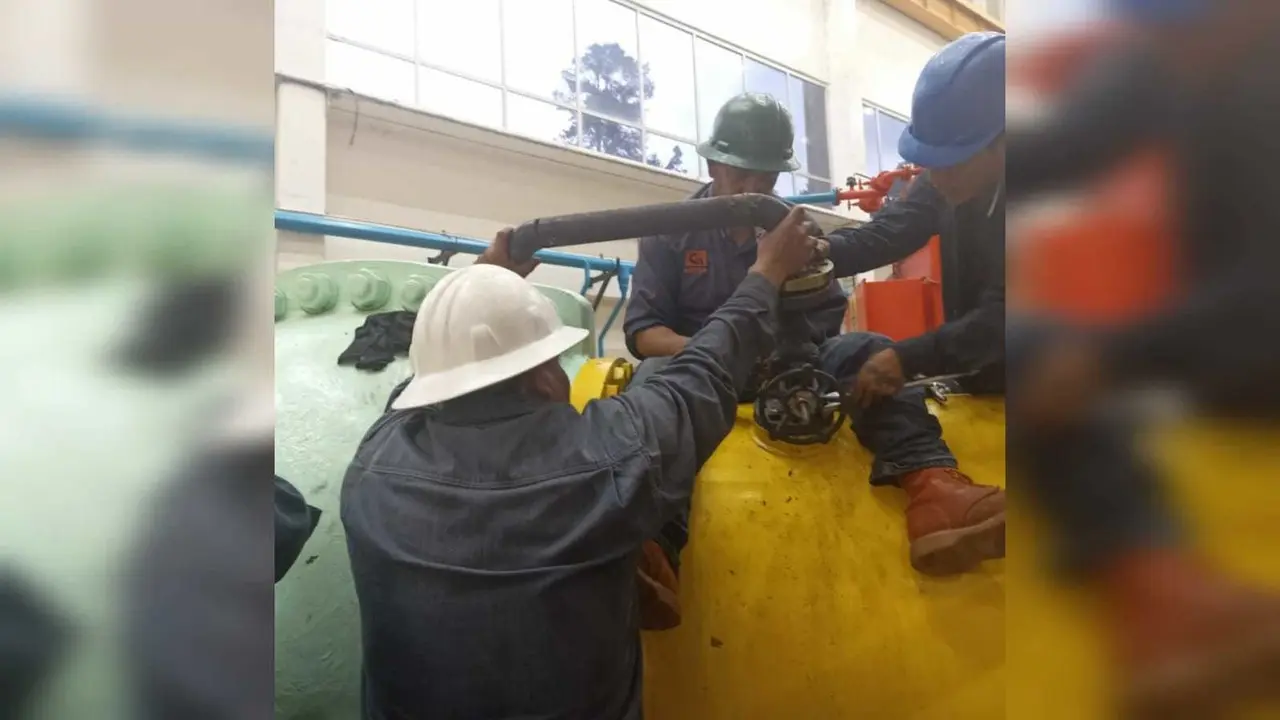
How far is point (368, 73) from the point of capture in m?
3.00

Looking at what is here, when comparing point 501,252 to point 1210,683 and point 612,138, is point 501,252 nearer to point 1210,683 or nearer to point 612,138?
point 1210,683

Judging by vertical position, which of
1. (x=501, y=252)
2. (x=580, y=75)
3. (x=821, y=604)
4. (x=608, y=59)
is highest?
(x=608, y=59)

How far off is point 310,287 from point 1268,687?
1561 millimetres

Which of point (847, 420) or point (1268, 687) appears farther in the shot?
point (847, 420)

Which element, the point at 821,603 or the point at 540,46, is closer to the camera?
the point at 821,603

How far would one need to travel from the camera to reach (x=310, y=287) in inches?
61.4

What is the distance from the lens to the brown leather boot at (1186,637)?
0.85ft

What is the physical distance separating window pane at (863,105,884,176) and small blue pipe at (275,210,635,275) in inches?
100.0

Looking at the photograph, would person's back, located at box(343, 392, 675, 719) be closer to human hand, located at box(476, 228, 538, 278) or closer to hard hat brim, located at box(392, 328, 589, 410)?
hard hat brim, located at box(392, 328, 589, 410)

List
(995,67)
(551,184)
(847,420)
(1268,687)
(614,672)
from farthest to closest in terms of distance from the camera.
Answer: (551,184), (847,420), (614,672), (995,67), (1268,687)

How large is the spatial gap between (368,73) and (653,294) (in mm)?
2002

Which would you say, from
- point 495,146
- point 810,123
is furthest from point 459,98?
point 810,123

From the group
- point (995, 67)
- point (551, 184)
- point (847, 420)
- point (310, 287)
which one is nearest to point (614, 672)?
point (847, 420)

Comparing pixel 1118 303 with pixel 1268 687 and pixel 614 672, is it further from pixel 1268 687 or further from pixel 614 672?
pixel 614 672
